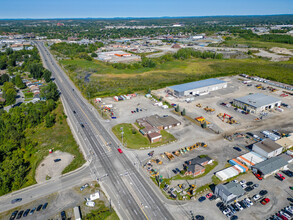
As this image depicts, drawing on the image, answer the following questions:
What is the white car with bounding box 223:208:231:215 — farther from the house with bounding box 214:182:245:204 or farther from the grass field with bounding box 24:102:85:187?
the grass field with bounding box 24:102:85:187

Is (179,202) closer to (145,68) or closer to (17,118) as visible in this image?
(17,118)

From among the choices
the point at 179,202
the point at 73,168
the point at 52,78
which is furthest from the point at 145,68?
the point at 179,202

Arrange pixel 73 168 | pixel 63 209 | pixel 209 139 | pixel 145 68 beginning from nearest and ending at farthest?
pixel 63 209
pixel 73 168
pixel 209 139
pixel 145 68

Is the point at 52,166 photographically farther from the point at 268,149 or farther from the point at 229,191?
the point at 268,149

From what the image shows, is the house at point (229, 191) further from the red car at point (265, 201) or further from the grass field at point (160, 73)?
the grass field at point (160, 73)

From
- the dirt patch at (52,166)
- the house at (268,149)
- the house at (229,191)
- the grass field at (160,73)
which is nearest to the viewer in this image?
the house at (229,191)

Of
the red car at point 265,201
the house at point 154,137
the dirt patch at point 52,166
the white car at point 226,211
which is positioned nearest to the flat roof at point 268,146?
the red car at point 265,201
